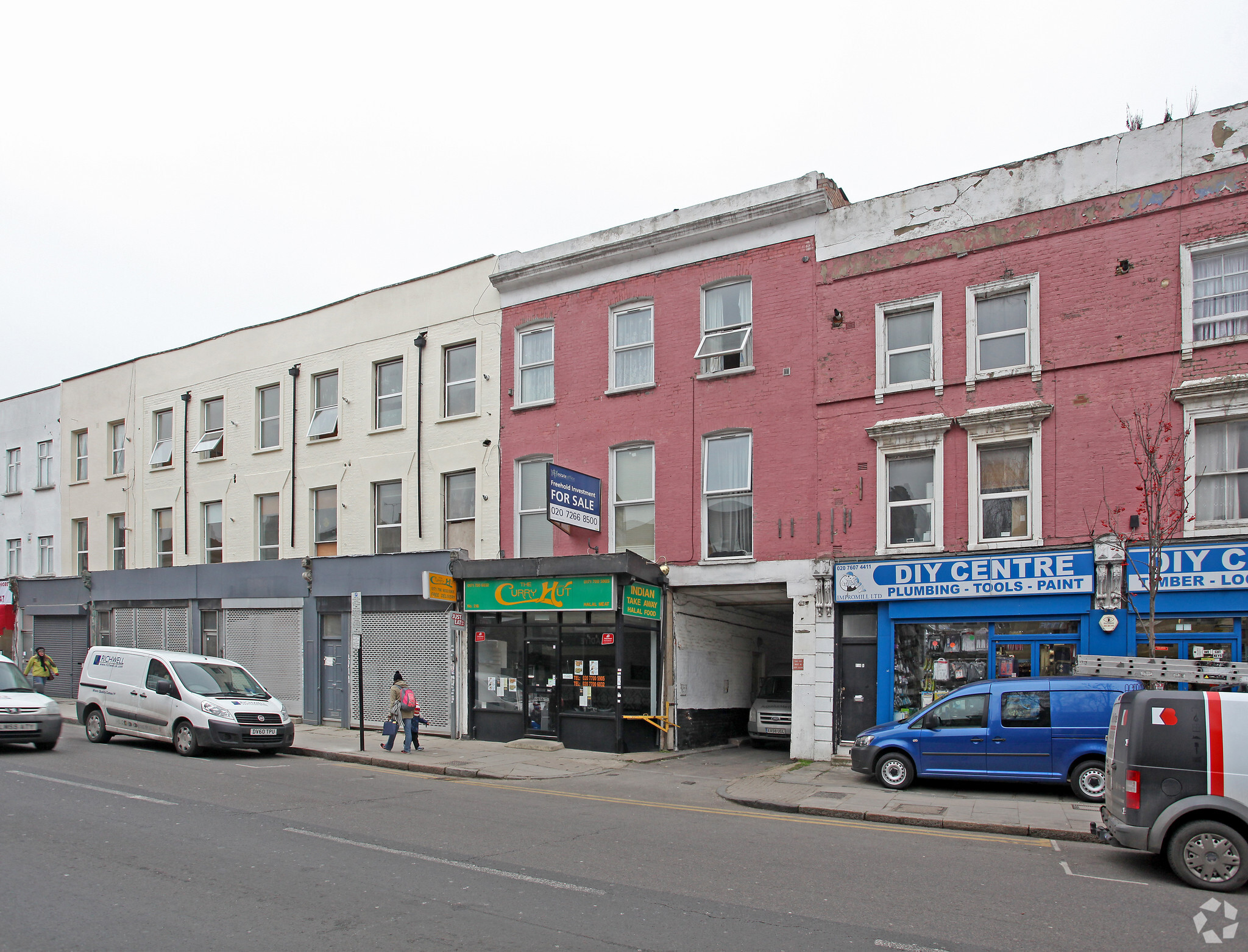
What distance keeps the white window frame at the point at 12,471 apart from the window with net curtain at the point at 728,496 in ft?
91.7

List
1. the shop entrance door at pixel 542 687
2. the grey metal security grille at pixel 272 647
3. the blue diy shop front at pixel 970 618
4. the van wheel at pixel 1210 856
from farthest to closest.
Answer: the grey metal security grille at pixel 272 647 < the shop entrance door at pixel 542 687 < the blue diy shop front at pixel 970 618 < the van wheel at pixel 1210 856

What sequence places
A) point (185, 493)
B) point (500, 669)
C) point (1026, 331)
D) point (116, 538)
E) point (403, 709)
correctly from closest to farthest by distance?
point (1026, 331) → point (403, 709) → point (500, 669) → point (185, 493) → point (116, 538)

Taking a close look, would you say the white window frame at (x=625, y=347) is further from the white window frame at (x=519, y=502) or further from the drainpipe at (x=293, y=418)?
the drainpipe at (x=293, y=418)

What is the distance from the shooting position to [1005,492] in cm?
1647

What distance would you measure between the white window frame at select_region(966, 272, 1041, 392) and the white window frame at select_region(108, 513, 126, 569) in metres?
26.3

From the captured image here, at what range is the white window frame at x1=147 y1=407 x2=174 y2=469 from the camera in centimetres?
2988

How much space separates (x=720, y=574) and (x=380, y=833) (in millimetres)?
9903

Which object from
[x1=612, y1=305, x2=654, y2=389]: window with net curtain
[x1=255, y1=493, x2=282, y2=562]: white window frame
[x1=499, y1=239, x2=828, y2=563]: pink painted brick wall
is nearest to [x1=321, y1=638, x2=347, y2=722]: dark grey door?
[x1=255, y1=493, x2=282, y2=562]: white window frame

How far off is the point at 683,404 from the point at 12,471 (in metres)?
28.2

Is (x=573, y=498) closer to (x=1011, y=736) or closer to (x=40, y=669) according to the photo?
(x=1011, y=736)

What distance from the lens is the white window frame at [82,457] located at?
3262 centimetres

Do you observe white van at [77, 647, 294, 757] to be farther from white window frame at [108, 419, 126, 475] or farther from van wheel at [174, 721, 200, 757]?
white window frame at [108, 419, 126, 475]

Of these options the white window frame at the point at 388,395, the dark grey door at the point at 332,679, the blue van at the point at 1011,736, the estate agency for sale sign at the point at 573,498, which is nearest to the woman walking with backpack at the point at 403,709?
the estate agency for sale sign at the point at 573,498

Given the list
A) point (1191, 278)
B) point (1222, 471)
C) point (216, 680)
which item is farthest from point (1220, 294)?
point (216, 680)
